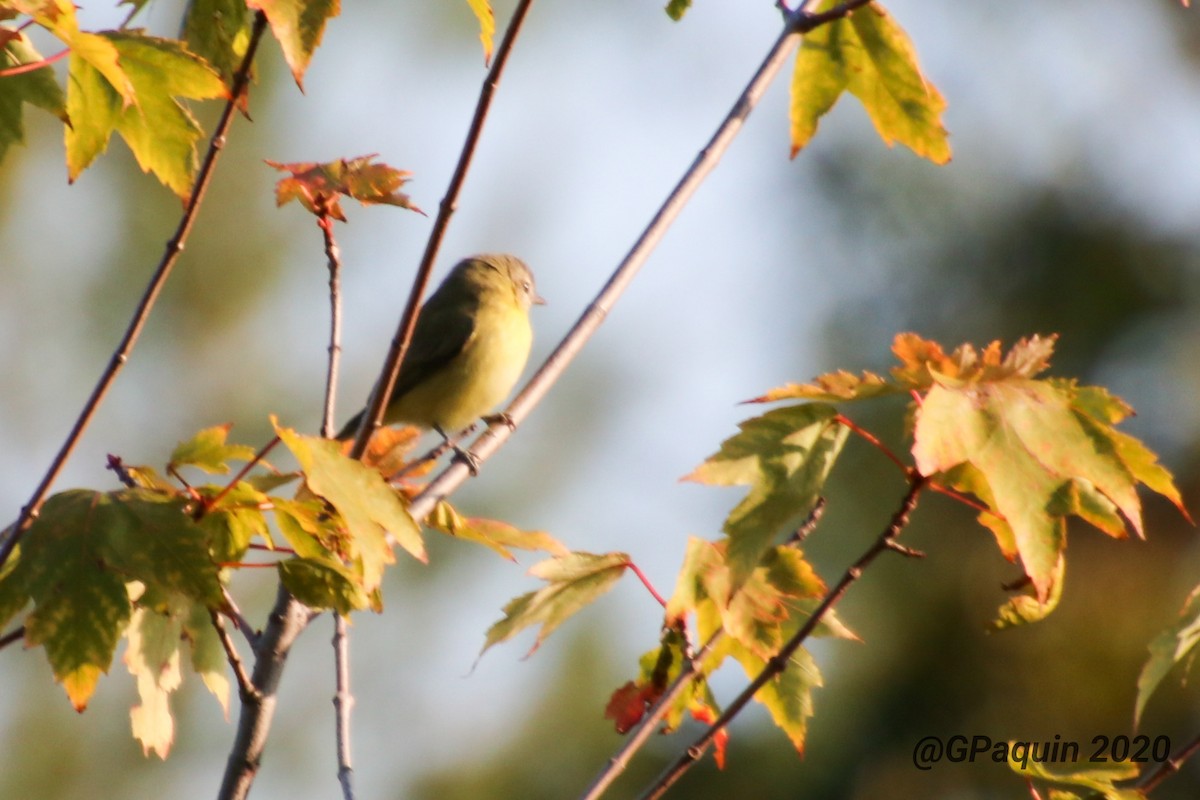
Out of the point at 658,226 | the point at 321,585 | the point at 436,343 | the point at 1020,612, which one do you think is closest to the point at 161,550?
the point at 321,585

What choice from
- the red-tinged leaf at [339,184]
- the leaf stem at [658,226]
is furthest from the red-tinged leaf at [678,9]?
the red-tinged leaf at [339,184]

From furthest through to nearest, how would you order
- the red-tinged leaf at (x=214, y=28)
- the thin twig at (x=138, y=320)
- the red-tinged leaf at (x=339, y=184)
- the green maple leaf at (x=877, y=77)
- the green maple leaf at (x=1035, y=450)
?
the green maple leaf at (x=877, y=77) < the red-tinged leaf at (x=214, y=28) < the red-tinged leaf at (x=339, y=184) < the thin twig at (x=138, y=320) < the green maple leaf at (x=1035, y=450)

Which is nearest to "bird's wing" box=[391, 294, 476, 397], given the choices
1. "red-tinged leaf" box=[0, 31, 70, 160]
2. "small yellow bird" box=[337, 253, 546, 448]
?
"small yellow bird" box=[337, 253, 546, 448]

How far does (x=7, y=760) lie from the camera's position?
989 cm

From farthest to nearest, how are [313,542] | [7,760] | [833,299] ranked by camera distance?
[833,299] → [7,760] → [313,542]

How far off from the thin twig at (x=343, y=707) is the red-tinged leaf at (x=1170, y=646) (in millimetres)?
1335

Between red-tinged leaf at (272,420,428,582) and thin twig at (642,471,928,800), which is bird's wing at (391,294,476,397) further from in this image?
thin twig at (642,471,928,800)

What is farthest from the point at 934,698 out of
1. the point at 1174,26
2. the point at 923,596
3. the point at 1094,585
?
the point at 1174,26

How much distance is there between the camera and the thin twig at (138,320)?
185 cm

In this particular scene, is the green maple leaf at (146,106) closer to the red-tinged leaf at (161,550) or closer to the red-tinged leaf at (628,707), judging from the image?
the red-tinged leaf at (161,550)

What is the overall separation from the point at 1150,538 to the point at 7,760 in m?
8.90

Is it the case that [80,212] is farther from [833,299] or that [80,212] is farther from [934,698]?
[934,698]

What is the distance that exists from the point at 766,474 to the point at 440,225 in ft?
2.11

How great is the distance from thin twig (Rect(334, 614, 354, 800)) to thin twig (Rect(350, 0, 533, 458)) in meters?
0.40
